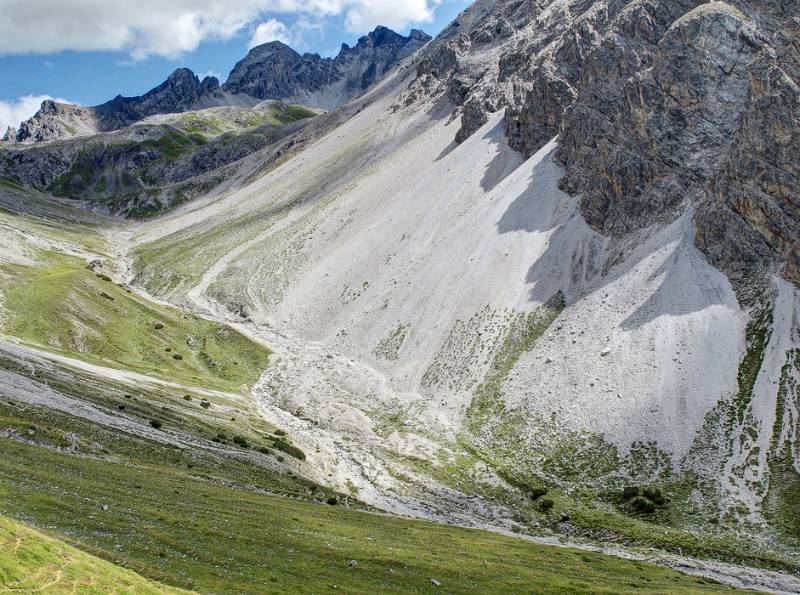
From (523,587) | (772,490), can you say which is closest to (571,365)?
(772,490)

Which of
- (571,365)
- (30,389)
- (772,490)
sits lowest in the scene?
(30,389)

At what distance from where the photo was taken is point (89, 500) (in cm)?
3956

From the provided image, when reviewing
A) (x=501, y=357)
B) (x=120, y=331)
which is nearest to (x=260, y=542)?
(x=501, y=357)

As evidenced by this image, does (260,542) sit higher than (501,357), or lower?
lower

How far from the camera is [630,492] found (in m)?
59.0

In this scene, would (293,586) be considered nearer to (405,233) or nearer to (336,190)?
(405,233)

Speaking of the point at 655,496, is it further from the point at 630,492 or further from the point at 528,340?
the point at 528,340

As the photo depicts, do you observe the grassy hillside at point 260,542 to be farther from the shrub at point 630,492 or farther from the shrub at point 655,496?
the shrub at point 630,492

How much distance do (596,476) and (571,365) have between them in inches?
720

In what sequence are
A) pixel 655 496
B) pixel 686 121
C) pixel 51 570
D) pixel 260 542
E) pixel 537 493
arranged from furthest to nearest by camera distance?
pixel 686 121, pixel 537 493, pixel 655 496, pixel 260 542, pixel 51 570

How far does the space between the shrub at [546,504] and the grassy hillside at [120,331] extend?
48928 millimetres

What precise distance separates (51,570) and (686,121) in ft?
340

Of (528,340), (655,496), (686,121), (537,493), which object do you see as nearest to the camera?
(655,496)

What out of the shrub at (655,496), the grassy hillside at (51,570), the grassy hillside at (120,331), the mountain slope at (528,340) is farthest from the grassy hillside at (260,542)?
the grassy hillside at (120,331)
